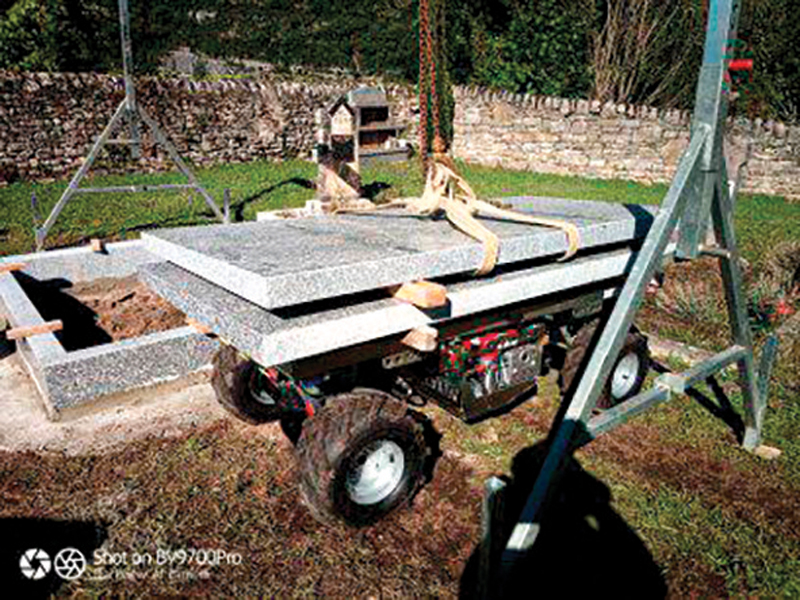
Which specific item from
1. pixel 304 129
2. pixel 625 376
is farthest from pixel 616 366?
pixel 304 129

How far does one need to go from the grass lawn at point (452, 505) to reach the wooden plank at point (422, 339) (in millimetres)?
1122

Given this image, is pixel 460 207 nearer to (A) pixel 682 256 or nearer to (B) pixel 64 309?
(A) pixel 682 256

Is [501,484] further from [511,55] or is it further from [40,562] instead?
[511,55]

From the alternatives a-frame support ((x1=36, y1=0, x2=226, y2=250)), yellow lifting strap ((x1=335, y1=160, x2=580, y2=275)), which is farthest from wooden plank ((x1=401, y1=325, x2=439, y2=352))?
a-frame support ((x1=36, y1=0, x2=226, y2=250))

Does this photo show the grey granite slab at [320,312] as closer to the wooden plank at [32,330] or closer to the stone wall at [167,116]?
the wooden plank at [32,330]

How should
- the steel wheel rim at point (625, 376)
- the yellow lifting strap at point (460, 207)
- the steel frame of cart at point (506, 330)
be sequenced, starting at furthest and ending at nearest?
the steel wheel rim at point (625, 376) < the yellow lifting strap at point (460, 207) < the steel frame of cart at point (506, 330)

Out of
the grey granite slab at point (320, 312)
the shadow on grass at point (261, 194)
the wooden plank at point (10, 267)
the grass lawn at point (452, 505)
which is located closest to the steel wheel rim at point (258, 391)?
the grass lawn at point (452, 505)

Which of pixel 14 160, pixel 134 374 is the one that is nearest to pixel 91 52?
pixel 14 160

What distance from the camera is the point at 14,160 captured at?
13547 millimetres

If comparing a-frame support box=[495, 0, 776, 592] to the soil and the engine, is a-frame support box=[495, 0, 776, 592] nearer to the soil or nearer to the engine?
the engine

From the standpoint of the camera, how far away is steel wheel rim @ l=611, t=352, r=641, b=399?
448 centimetres

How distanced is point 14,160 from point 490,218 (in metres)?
13.6

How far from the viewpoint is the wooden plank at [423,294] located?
262cm

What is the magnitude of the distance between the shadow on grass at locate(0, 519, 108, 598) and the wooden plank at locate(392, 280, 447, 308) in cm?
206
